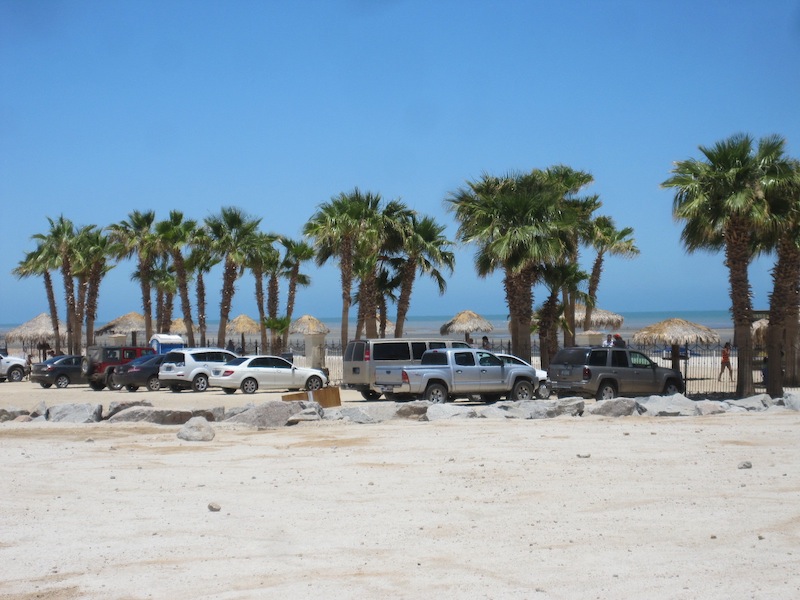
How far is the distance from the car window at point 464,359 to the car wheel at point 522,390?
68.7 inches

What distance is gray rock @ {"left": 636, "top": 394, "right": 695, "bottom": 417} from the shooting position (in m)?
21.9

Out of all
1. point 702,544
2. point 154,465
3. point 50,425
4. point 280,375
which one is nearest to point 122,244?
point 280,375

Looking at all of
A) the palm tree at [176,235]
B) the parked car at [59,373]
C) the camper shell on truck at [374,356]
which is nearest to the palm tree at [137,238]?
the palm tree at [176,235]

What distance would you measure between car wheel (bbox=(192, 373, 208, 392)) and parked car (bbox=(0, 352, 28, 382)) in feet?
44.7

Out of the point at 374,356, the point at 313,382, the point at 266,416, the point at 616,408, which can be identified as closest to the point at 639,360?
the point at 616,408

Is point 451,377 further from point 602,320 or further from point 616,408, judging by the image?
point 602,320

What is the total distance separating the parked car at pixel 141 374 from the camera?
3453 centimetres

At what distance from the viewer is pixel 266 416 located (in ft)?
67.2

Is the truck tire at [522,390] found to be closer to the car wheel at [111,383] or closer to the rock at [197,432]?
the rock at [197,432]

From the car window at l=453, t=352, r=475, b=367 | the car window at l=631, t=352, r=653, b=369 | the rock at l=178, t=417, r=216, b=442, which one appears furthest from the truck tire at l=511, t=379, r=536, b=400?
the rock at l=178, t=417, r=216, b=442

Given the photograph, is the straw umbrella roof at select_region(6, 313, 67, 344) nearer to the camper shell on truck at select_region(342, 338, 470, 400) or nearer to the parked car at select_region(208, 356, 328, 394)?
the parked car at select_region(208, 356, 328, 394)

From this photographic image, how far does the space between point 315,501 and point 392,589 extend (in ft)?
12.7

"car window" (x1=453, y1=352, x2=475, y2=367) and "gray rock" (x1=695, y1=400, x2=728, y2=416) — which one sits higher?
"car window" (x1=453, y1=352, x2=475, y2=367)

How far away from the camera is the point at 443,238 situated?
4056cm
